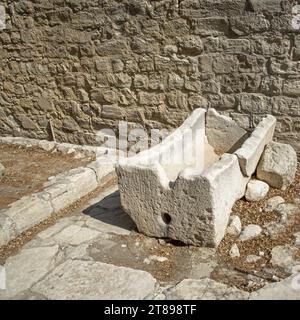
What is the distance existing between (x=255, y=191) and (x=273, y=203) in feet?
0.62

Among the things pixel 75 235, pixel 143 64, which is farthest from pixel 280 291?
pixel 143 64

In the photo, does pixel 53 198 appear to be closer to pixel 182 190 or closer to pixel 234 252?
pixel 182 190

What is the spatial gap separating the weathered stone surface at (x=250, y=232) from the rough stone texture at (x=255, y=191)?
0.36 meters

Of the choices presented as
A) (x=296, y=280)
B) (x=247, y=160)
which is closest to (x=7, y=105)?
(x=247, y=160)

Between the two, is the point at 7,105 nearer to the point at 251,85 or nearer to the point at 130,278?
the point at 251,85

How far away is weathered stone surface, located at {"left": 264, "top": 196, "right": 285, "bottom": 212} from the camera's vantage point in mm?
3504

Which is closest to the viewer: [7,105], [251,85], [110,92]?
[251,85]

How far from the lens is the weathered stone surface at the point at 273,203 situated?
→ 3.50 meters

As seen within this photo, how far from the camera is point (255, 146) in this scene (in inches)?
136

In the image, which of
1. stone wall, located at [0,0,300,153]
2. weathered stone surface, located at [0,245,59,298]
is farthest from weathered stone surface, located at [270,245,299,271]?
weathered stone surface, located at [0,245,59,298]

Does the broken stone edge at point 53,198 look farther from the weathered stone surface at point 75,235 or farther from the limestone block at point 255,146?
the limestone block at point 255,146

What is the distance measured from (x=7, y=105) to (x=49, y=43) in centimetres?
136

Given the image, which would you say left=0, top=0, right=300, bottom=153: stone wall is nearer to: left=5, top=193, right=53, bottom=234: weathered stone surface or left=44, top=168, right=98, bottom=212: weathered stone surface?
left=44, top=168, right=98, bottom=212: weathered stone surface

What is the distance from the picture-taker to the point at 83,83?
5223mm
